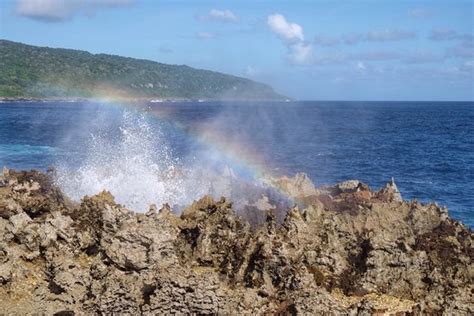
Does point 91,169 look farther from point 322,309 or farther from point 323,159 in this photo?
point 323,159

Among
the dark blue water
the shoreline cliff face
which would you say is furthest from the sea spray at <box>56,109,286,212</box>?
the dark blue water

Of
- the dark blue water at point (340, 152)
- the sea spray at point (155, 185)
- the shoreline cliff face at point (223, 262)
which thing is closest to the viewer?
the shoreline cliff face at point (223, 262)

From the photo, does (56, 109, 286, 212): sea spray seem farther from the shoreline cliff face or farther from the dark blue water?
the dark blue water

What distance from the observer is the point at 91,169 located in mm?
34031

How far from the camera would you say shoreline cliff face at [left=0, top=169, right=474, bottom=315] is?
1580 centimetres

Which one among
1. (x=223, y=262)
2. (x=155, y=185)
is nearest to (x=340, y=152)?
(x=155, y=185)

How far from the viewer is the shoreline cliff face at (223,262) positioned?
622 inches

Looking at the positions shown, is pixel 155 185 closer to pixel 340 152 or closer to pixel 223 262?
pixel 223 262

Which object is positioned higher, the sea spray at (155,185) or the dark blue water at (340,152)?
the sea spray at (155,185)

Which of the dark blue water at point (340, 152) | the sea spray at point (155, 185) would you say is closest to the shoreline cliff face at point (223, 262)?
the sea spray at point (155, 185)

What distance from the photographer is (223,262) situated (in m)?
19.4

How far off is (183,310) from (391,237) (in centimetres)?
847

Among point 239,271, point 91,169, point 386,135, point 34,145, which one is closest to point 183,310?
point 239,271

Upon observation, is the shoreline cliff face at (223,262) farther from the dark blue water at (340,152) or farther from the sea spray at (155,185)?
the dark blue water at (340,152)
